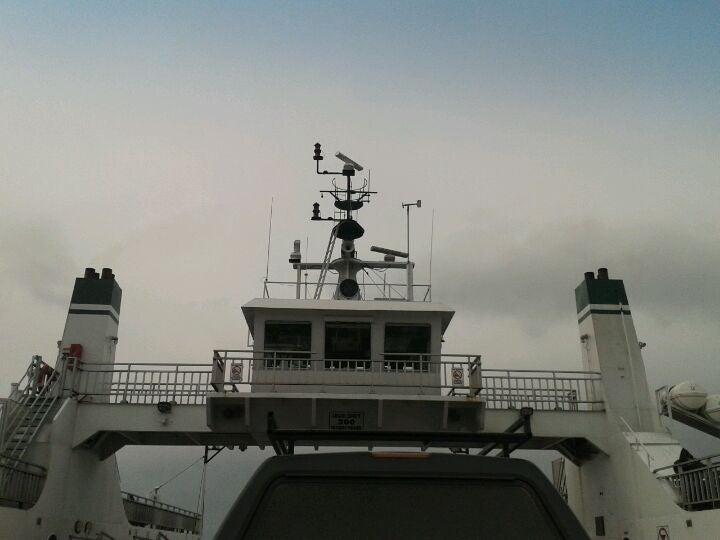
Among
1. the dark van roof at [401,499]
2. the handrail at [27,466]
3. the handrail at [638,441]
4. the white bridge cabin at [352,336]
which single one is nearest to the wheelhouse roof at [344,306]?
the white bridge cabin at [352,336]

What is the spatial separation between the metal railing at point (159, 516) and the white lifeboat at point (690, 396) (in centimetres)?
1887

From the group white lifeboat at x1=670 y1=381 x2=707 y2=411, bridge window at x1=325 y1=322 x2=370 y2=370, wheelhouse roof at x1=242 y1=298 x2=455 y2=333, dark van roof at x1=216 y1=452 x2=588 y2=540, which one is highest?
wheelhouse roof at x1=242 y1=298 x2=455 y2=333

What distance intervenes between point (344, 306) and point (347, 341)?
1079 millimetres

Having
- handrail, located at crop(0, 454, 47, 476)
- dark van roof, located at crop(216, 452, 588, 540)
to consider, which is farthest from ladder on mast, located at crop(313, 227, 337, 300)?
dark van roof, located at crop(216, 452, 588, 540)

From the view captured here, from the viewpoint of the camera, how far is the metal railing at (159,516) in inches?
996

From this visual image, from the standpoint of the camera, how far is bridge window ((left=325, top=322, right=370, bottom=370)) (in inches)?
784

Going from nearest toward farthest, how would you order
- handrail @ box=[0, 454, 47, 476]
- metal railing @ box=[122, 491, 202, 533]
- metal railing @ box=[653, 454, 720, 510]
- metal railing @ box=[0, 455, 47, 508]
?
metal railing @ box=[653, 454, 720, 510]
metal railing @ box=[0, 455, 47, 508]
handrail @ box=[0, 454, 47, 476]
metal railing @ box=[122, 491, 202, 533]

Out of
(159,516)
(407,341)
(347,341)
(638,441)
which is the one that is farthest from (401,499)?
(159,516)

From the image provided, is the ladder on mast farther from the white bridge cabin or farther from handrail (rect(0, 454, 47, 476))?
handrail (rect(0, 454, 47, 476))

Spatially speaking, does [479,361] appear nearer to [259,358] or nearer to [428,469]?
[259,358]

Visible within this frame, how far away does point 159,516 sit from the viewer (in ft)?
91.6

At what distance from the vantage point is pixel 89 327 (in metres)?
22.0

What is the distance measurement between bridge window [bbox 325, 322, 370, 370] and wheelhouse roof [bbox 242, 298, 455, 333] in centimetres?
51

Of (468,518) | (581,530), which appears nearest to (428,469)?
(468,518)
